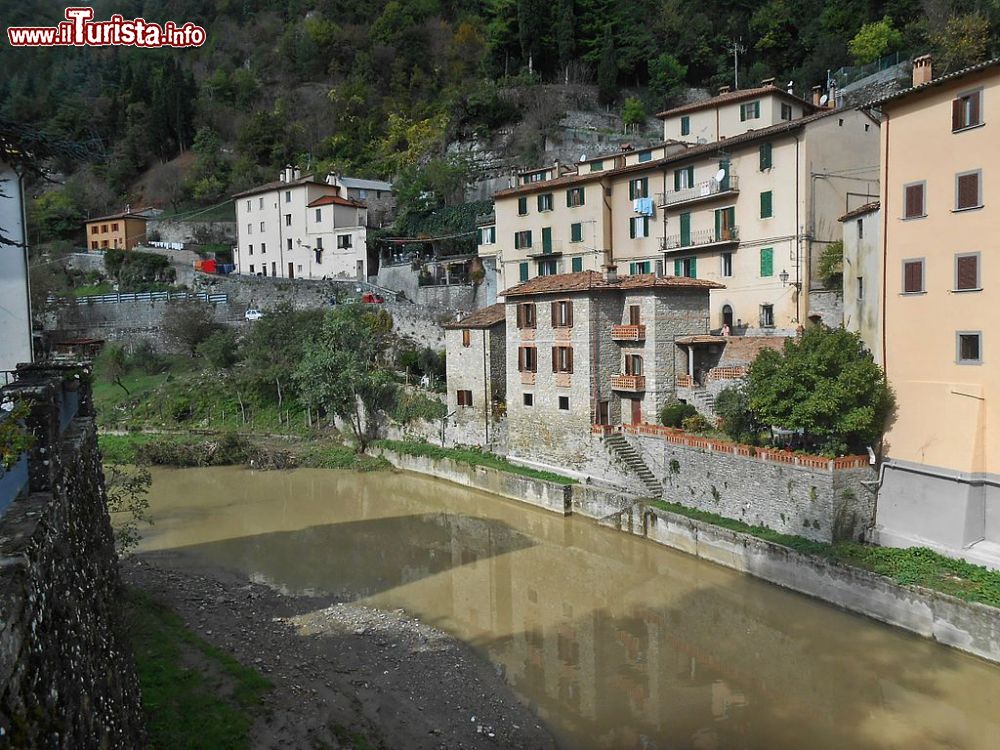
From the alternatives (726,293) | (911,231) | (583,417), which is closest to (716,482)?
(583,417)

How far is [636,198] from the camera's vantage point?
1299 inches

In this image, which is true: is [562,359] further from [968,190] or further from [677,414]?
[968,190]

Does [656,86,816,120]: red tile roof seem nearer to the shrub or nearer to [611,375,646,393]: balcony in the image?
[611,375,646,393]: balcony

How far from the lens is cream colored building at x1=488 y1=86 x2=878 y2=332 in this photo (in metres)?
26.5

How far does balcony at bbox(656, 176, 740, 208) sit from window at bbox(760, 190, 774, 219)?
118 cm

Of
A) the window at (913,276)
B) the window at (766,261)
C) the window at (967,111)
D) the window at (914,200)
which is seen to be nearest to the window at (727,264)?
the window at (766,261)

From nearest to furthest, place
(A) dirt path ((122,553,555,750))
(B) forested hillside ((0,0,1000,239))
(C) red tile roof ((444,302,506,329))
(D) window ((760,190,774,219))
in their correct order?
(A) dirt path ((122,553,555,750))
(D) window ((760,190,774,219))
(C) red tile roof ((444,302,506,329))
(B) forested hillside ((0,0,1000,239))

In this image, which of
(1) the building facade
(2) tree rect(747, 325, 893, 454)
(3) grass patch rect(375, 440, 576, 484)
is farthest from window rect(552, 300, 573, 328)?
(1) the building facade

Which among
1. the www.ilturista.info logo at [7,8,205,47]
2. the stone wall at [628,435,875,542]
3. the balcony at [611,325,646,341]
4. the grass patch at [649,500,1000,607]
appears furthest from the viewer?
the www.ilturista.info logo at [7,8,205,47]

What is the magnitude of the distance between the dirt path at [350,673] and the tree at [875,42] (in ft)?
156

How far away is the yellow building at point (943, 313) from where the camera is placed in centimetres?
1677

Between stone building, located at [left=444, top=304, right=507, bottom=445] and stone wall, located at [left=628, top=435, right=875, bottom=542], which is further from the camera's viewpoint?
stone building, located at [left=444, top=304, right=507, bottom=445]

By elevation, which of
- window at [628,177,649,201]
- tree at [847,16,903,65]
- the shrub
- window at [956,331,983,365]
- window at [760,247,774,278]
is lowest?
the shrub

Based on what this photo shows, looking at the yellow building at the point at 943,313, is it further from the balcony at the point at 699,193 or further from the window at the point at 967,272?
the balcony at the point at 699,193
